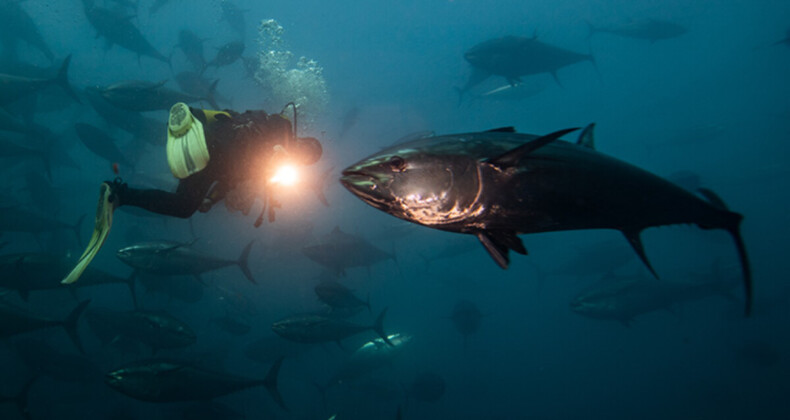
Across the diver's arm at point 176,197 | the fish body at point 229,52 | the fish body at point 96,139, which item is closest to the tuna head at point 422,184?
the diver's arm at point 176,197

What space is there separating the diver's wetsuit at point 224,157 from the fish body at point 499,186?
2777mm

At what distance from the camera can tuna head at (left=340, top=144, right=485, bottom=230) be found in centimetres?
112

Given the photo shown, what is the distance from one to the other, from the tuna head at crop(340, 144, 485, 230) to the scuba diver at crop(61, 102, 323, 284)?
8.90 ft

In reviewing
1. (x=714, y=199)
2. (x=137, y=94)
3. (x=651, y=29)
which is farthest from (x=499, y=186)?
(x=651, y=29)

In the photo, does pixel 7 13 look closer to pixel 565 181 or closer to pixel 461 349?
pixel 565 181

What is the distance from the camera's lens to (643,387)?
67.3 feet

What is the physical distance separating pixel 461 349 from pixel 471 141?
96.0 ft

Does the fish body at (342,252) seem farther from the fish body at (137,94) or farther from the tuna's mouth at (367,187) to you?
the tuna's mouth at (367,187)

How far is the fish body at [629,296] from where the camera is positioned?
417 inches

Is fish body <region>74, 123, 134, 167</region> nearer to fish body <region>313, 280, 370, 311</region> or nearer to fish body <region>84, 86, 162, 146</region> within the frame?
fish body <region>84, 86, 162, 146</region>

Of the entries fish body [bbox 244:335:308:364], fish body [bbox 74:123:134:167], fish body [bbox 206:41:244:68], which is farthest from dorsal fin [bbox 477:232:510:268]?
fish body [bbox 206:41:244:68]

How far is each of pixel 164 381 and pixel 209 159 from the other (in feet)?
14.5

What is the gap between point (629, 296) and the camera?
10.8 metres

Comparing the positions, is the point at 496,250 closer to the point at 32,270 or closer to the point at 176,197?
the point at 176,197
